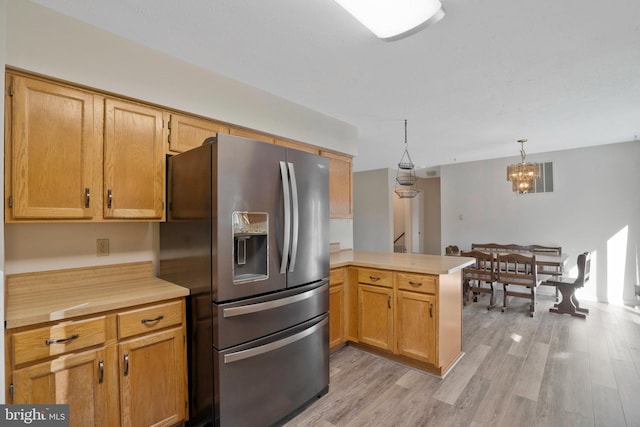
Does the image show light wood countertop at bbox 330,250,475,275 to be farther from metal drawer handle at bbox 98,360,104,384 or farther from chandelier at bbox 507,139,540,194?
chandelier at bbox 507,139,540,194

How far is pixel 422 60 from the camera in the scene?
2162 millimetres

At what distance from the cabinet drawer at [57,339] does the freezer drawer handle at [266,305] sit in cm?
61

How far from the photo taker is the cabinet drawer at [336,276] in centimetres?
278

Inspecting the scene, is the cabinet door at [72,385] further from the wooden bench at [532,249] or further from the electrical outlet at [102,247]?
the wooden bench at [532,249]

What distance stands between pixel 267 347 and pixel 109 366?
81cm

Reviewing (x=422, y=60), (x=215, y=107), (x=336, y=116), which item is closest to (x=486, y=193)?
(x=336, y=116)

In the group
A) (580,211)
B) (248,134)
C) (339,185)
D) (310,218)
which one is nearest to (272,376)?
(310,218)

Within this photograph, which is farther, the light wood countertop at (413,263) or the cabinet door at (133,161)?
the light wood countertop at (413,263)

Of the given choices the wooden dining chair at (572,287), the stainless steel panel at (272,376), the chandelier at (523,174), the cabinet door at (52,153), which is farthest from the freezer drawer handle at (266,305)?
the wooden dining chair at (572,287)

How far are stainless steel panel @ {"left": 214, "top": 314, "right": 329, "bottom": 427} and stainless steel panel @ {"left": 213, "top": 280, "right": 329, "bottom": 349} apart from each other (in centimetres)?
5

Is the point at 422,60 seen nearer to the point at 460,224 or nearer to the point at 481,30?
the point at 481,30

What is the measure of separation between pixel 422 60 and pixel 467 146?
3.04 m

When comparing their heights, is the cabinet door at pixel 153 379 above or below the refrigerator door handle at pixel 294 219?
below

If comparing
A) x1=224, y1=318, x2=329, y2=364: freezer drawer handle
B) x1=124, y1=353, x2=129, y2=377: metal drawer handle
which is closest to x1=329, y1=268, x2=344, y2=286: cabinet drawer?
x1=224, y1=318, x2=329, y2=364: freezer drawer handle
